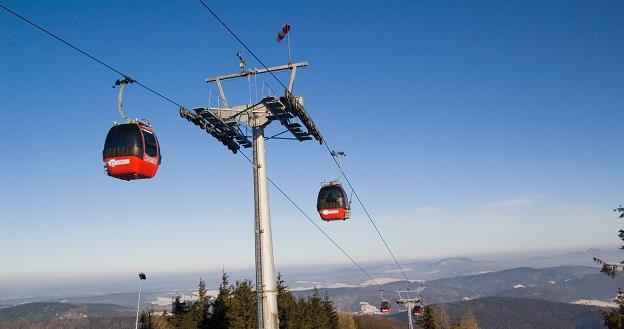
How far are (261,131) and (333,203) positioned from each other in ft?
37.5

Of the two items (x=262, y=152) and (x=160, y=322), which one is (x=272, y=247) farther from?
(x=160, y=322)

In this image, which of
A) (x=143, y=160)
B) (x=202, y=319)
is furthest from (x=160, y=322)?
(x=143, y=160)

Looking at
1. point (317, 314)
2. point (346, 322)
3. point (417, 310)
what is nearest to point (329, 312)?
point (317, 314)

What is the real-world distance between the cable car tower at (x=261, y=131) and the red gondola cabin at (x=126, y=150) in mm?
1546

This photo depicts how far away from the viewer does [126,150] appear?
14.6 m

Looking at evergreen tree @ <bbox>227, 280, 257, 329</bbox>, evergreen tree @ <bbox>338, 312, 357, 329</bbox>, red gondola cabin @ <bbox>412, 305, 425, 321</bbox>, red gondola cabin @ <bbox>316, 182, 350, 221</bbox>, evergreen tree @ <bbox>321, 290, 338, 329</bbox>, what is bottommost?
evergreen tree @ <bbox>338, 312, 357, 329</bbox>

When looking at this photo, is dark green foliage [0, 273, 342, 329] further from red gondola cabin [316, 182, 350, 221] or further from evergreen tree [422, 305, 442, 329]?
red gondola cabin [316, 182, 350, 221]

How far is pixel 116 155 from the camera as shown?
14.7 metres

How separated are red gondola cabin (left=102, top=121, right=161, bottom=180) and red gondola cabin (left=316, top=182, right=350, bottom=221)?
1367 cm

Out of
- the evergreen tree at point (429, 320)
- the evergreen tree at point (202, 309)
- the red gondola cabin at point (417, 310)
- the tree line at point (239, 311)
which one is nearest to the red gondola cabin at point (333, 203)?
the tree line at point (239, 311)

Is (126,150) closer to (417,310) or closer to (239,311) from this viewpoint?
(239,311)

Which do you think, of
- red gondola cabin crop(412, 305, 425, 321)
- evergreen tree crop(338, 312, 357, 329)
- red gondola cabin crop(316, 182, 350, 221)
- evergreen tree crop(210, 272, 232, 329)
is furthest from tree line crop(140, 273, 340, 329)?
red gondola cabin crop(316, 182, 350, 221)

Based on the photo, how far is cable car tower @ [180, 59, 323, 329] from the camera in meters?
15.1

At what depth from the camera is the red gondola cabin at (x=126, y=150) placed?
48.1 feet
